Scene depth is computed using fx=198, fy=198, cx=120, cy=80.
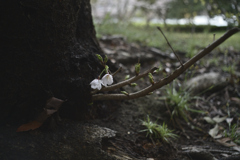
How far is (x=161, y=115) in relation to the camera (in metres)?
2.03

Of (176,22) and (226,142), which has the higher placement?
(176,22)

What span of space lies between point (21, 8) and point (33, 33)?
0.15 meters

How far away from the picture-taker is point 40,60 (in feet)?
4.09

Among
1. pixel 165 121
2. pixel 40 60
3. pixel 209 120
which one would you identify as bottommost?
pixel 209 120

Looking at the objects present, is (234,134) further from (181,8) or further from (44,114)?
(181,8)

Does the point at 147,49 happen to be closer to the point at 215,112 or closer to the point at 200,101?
the point at 200,101

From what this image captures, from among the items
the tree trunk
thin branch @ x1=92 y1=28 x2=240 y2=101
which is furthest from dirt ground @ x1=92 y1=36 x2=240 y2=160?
the tree trunk

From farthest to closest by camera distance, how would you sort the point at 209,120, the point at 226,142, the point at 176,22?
the point at 176,22
the point at 209,120
the point at 226,142

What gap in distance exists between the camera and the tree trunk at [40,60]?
44.8 inches

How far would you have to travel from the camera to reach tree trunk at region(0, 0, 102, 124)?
114 cm

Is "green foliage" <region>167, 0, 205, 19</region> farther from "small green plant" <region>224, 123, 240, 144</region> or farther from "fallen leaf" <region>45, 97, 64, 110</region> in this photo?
"fallen leaf" <region>45, 97, 64, 110</region>

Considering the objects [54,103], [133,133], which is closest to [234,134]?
[133,133]

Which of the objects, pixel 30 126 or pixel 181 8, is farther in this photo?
pixel 181 8

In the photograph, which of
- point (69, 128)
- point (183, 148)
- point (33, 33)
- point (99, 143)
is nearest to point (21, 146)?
point (69, 128)
